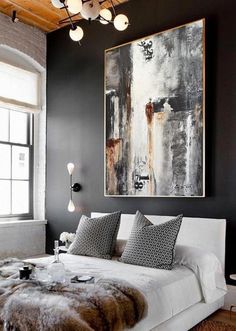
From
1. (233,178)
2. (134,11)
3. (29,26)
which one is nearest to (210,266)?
(233,178)

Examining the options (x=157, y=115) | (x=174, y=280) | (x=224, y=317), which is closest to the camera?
(x=174, y=280)

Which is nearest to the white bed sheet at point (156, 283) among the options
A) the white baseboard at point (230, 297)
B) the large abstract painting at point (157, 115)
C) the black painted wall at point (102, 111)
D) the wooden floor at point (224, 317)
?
the wooden floor at point (224, 317)

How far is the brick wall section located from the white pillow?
3.49m

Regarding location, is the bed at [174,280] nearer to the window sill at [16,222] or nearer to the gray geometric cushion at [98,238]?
the gray geometric cushion at [98,238]

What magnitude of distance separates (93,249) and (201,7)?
9.15ft

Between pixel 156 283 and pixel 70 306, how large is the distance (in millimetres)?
852

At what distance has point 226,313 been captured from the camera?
3.51 metres

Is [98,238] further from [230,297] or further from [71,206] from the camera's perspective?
[230,297]

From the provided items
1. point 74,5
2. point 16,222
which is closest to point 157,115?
point 74,5

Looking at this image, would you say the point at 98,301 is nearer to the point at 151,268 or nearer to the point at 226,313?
the point at 151,268

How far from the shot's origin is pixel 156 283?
2.75 m

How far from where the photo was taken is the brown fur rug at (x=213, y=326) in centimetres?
311

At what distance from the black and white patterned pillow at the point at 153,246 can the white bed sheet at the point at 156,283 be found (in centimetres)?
8

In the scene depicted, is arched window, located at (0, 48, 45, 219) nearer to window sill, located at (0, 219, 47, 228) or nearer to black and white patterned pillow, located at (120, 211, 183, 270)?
window sill, located at (0, 219, 47, 228)
